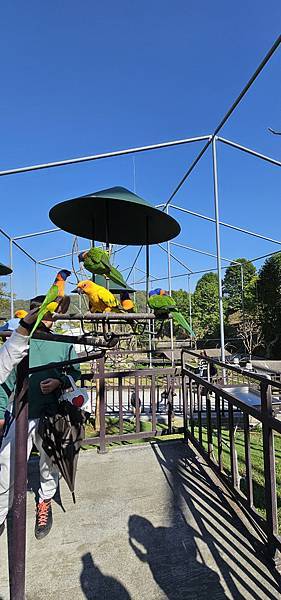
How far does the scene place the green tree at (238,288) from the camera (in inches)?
812

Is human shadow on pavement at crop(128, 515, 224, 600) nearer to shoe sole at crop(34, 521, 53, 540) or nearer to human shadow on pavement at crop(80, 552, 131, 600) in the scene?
human shadow on pavement at crop(80, 552, 131, 600)

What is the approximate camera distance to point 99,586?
5.33 ft

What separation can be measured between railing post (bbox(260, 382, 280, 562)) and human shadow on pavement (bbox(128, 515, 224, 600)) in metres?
0.37

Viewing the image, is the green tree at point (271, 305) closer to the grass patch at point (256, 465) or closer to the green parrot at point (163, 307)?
the grass patch at point (256, 465)

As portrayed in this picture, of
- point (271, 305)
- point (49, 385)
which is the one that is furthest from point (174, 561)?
point (271, 305)

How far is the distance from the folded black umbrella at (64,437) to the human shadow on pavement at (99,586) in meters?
0.40

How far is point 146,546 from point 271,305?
1839 cm

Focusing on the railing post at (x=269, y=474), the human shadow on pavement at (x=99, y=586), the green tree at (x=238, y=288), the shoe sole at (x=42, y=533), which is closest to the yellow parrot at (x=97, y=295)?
the railing post at (x=269, y=474)

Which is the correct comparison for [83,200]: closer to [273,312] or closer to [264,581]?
[264,581]

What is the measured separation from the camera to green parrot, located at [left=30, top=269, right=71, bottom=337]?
114 cm

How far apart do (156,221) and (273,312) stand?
18.1 meters

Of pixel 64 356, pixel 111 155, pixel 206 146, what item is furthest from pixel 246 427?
pixel 206 146

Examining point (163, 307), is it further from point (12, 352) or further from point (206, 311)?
point (206, 311)

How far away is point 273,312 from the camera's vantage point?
18453 millimetres
